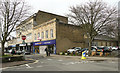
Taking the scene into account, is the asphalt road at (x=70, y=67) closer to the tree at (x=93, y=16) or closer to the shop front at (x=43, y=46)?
the tree at (x=93, y=16)

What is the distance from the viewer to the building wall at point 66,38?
1104 inches

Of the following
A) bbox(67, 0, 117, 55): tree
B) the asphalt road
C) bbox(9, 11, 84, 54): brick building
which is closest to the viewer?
the asphalt road

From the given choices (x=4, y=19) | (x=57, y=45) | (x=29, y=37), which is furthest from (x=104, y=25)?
(x=29, y=37)

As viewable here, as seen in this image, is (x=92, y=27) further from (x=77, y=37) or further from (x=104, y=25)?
(x=77, y=37)

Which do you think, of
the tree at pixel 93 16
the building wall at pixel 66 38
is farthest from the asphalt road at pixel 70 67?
the building wall at pixel 66 38

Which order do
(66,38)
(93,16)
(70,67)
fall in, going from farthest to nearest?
(66,38)
(93,16)
(70,67)

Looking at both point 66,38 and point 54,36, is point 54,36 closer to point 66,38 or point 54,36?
point 54,36

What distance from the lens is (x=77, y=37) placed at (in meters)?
33.0

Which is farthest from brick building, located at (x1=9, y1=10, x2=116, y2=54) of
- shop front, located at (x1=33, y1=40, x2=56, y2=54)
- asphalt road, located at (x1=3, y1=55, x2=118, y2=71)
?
asphalt road, located at (x1=3, y1=55, x2=118, y2=71)

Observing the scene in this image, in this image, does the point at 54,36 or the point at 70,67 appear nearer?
the point at 70,67

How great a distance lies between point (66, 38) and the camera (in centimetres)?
3000

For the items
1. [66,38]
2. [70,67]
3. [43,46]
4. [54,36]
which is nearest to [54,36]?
[54,36]

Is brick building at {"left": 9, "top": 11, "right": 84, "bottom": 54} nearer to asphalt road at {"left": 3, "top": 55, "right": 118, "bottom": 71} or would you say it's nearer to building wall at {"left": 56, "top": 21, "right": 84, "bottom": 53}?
building wall at {"left": 56, "top": 21, "right": 84, "bottom": 53}

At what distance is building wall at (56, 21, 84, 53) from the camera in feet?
92.0
